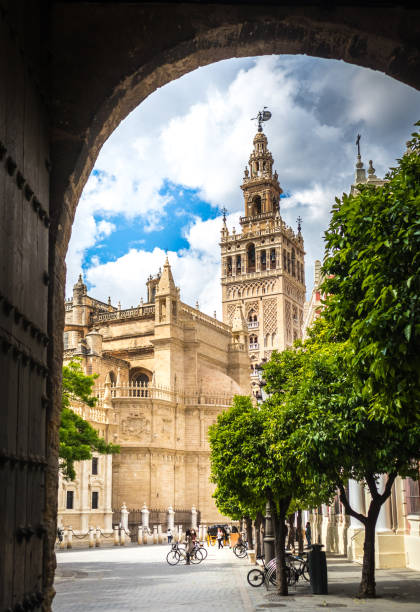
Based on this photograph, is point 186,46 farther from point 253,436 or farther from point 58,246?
point 253,436

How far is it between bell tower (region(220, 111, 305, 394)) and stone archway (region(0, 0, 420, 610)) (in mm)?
73899

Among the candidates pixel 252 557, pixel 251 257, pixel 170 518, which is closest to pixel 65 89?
pixel 252 557

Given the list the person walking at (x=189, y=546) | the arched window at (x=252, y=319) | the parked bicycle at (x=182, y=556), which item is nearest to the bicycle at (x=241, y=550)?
the parked bicycle at (x=182, y=556)

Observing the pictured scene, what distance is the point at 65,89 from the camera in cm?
564

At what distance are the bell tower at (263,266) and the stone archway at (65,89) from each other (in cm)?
7390

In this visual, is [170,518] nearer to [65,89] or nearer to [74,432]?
[74,432]

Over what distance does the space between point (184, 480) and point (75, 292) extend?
65.3 feet

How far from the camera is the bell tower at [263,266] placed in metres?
81.3

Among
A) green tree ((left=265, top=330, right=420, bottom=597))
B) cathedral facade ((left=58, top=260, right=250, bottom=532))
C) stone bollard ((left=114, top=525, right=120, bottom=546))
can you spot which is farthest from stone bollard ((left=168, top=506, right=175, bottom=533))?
green tree ((left=265, top=330, right=420, bottom=597))

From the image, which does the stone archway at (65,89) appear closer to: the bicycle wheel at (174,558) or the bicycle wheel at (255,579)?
the bicycle wheel at (255,579)

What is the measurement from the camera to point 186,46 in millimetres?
5785

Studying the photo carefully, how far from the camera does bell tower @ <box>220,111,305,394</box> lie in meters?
81.3

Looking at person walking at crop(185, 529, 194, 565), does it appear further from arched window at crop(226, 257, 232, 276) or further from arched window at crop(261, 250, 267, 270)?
arched window at crop(226, 257, 232, 276)

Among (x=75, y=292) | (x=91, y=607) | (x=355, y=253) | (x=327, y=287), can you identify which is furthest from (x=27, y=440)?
(x=75, y=292)
